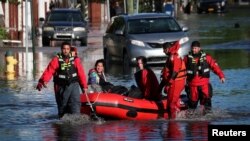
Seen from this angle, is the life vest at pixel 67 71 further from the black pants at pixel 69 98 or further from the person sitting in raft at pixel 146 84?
the person sitting in raft at pixel 146 84

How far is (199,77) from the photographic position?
16688mm

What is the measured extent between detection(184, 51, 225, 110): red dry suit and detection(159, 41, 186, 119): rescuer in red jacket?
46 cm

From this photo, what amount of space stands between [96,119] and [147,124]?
3.32ft

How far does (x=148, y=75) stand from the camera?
16.5m

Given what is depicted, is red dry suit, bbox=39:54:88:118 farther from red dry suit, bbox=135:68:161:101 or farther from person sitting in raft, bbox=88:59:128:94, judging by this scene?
red dry suit, bbox=135:68:161:101

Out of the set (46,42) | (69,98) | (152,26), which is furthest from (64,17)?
(69,98)

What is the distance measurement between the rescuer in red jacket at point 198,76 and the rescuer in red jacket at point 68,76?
197cm

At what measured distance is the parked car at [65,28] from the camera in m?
40.1

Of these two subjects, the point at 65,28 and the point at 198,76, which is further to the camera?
the point at 65,28

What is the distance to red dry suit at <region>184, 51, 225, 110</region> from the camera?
54.5 ft

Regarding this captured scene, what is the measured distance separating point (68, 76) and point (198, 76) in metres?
2.33

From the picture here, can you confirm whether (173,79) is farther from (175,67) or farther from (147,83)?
(147,83)

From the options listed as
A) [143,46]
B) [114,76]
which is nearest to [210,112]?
[114,76]

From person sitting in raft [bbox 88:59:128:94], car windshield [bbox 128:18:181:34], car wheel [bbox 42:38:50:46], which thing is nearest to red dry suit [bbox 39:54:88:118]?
person sitting in raft [bbox 88:59:128:94]
